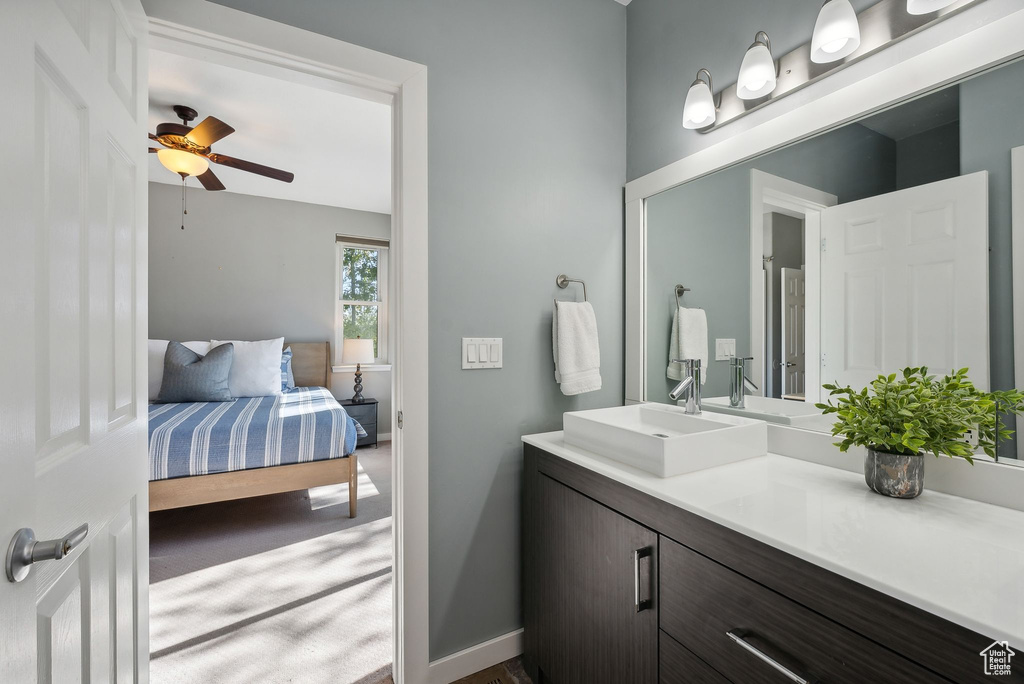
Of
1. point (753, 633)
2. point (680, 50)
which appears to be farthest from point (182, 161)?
point (753, 633)

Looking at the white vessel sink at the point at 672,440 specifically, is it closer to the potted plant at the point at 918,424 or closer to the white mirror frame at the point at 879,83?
the potted plant at the point at 918,424

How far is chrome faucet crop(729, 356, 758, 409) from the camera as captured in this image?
1504 millimetres

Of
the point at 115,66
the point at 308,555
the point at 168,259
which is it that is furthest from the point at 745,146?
the point at 168,259

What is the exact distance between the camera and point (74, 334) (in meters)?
0.79

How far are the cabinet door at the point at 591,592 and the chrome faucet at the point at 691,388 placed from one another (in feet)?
1.68

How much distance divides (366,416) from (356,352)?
0.67 meters

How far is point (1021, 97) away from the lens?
925mm

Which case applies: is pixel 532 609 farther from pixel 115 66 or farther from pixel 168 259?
pixel 168 259

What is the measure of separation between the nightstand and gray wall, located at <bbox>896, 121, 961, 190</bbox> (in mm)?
4371

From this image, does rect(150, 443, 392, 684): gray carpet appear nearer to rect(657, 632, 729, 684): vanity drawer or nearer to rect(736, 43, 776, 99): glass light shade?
rect(657, 632, 729, 684): vanity drawer

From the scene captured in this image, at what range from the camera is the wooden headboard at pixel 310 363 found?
4609 millimetres

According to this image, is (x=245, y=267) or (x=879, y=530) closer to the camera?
(x=879, y=530)

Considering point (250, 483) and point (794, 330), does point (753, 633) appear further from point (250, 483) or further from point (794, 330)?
point (250, 483)

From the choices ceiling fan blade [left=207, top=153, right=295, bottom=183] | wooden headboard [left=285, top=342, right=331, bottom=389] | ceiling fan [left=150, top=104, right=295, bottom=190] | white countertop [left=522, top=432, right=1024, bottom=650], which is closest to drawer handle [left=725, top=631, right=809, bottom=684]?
white countertop [left=522, top=432, right=1024, bottom=650]
